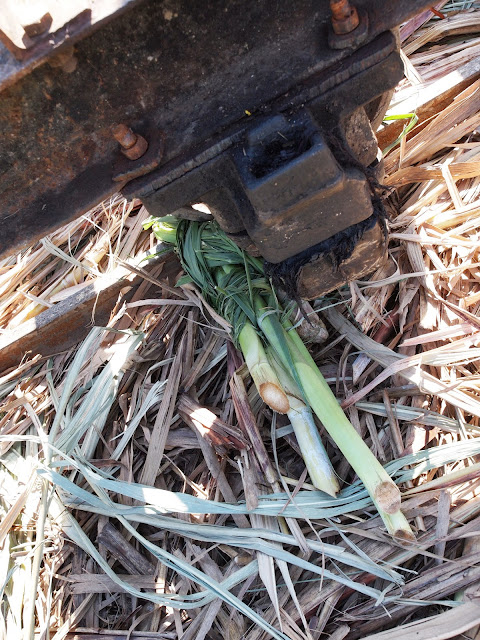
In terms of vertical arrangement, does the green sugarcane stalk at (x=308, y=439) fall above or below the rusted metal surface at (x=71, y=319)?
below

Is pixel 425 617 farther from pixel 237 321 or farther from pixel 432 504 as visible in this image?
pixel 237 321

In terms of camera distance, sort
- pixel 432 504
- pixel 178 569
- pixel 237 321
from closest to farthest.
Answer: pixel 432 504 < pixel 178 569 < pixel 237 321

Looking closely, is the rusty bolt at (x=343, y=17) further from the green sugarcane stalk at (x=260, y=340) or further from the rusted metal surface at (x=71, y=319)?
the rusted metal surface at (x=71, y=319)

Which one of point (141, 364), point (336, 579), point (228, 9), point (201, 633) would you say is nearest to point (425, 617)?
point (336, 579)

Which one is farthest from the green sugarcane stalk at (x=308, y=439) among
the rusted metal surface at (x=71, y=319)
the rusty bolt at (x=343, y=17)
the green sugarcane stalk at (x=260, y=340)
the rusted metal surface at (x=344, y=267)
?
the rusty bolt at (x=343, y=17)

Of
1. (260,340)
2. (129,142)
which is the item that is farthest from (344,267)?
(129,142)

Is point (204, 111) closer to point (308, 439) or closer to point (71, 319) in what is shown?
point (308, 439)
